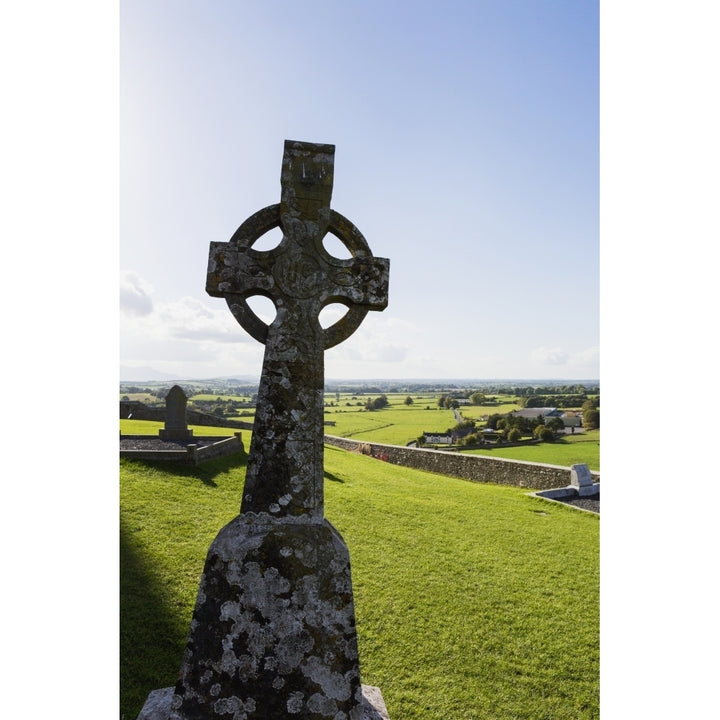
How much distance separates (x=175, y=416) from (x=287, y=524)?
14.2 meters

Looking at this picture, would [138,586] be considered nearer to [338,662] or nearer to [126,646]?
[126,646]

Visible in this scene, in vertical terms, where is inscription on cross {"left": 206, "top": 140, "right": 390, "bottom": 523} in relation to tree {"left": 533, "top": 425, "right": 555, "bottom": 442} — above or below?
above

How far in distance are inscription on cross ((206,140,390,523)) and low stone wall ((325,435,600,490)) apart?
15532 millimetres

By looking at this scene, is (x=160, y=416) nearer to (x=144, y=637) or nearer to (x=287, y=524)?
(x=144, y=637)

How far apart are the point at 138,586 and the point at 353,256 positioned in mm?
5880

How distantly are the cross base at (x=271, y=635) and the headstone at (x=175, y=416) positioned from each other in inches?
547

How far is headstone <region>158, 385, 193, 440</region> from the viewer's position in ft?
50.3

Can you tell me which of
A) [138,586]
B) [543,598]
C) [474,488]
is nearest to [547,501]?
[474,488]

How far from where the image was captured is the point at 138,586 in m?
6.39

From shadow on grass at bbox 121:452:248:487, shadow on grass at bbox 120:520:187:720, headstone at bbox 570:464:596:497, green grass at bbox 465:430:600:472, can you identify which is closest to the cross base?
shadow on grass at bbox 120:520:187:720

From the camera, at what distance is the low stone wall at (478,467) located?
1653 centimetres

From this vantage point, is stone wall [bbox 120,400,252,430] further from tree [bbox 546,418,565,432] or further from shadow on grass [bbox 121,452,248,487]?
tree [bbox 546,418,565,432]

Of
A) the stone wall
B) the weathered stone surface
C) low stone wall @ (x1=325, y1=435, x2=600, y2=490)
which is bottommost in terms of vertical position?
low stone wall @ (x1=325, y1=435, x2=600, y2=490)

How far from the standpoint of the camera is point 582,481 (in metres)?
14.9
